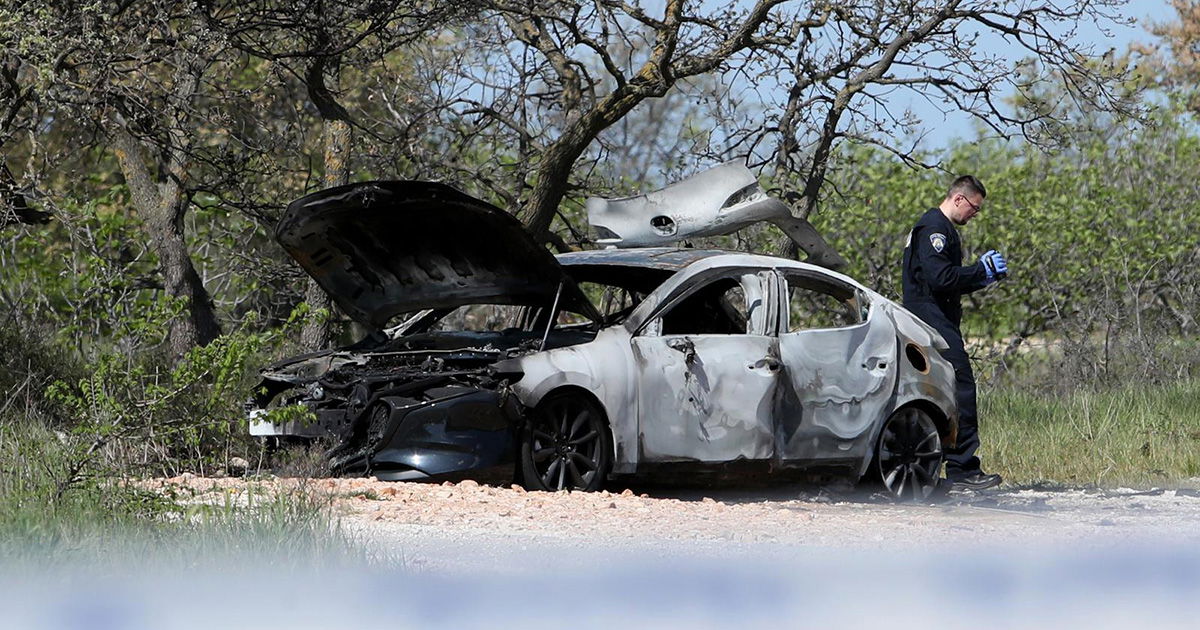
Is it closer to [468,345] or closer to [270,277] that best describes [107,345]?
[270,277]

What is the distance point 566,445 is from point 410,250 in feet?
5.34

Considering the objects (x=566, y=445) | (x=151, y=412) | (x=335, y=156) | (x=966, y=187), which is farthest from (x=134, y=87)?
(x=966, y=187)

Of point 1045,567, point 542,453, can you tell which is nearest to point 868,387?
point 542,453

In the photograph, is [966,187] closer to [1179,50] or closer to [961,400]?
[961,400]

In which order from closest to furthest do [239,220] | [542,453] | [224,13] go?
[542,453] → [224,13] → [239,220]

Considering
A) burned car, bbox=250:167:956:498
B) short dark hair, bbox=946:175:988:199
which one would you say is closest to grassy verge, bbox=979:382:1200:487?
burned car, bbox=250:167:956:498

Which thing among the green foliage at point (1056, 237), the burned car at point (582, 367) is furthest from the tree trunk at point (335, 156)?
the green foliage at point (1056, 237)

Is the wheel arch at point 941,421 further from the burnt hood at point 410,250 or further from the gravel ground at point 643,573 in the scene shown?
the burnt hood at point 410,250

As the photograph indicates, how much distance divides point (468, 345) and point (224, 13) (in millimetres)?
5707

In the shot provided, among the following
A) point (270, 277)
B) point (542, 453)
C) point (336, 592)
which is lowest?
point (336, 592)

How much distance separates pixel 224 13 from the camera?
48.5 feet

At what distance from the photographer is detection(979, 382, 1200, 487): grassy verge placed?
12766mm

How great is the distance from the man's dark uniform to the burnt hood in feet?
9.65

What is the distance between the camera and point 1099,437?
1410 centimetres
